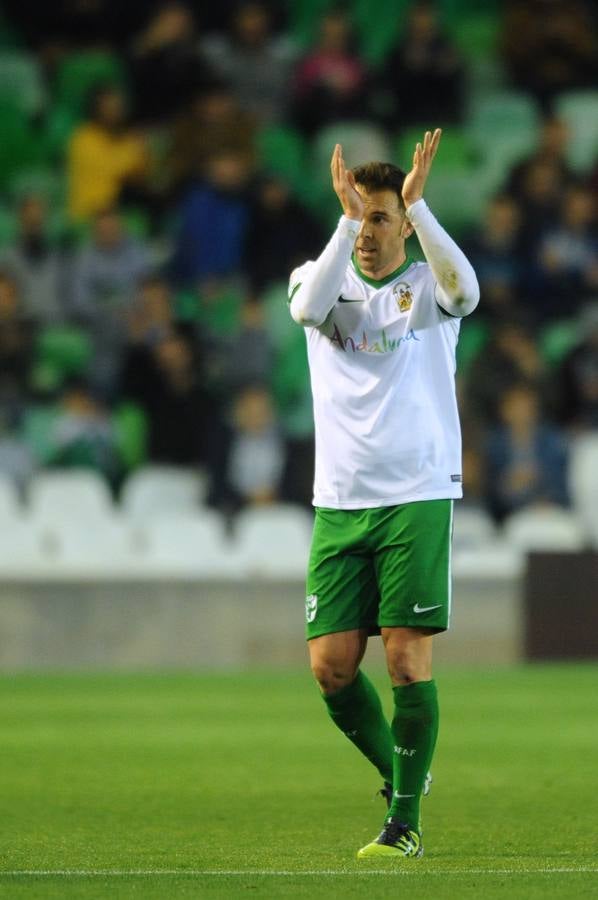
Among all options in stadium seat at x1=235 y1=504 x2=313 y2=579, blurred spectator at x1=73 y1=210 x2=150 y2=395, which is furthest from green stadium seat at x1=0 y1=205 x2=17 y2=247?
stadium seat at x1=235 y1=504 x2=313 y2=579

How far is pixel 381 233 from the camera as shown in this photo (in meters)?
5.77

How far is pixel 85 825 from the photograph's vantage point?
20.6ft

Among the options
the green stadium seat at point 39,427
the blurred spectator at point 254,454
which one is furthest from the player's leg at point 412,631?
the green stadium seat at point 39,427

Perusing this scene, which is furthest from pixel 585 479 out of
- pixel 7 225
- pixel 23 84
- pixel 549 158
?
pixel 23 84

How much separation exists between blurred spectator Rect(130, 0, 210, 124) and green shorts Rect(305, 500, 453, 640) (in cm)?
1080

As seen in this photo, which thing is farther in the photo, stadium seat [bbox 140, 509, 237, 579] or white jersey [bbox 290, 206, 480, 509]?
stadium seat [bbox 140, 509, 237, 579]

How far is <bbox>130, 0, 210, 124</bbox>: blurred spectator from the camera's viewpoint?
16047mm

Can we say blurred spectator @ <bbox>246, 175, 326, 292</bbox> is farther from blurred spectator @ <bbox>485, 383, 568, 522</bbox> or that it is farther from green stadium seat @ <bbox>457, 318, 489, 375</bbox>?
blurred spectator @ <bbox>485, 383, 568, 522</bbox>

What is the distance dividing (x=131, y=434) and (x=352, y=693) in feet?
26.9

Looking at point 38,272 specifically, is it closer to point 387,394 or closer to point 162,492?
point 162,492

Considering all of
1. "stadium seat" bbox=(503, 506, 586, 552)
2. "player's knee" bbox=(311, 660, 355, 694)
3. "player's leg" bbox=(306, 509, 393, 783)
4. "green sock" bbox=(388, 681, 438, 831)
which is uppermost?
"stadium seat" bbox=(503, 506, 586, 552)

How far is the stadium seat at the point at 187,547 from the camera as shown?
43.4 ft

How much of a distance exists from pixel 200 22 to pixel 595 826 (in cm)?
1201

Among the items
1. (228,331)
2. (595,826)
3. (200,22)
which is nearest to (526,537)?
(228,331)
